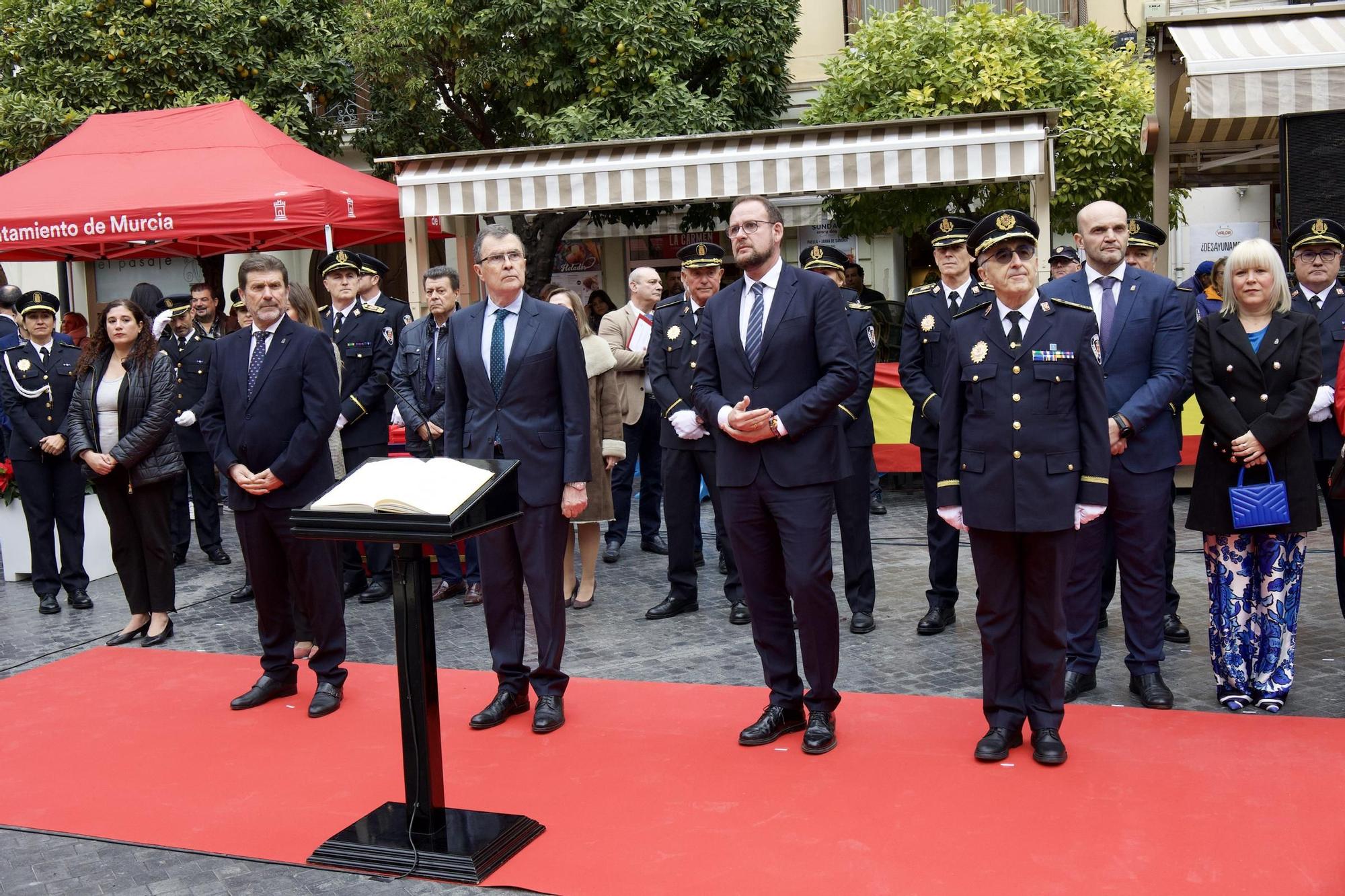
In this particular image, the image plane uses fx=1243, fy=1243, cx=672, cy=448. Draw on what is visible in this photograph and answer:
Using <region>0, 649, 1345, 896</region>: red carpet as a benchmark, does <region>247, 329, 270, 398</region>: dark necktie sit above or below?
above

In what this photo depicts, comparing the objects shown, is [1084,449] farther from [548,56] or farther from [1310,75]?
[548,56]

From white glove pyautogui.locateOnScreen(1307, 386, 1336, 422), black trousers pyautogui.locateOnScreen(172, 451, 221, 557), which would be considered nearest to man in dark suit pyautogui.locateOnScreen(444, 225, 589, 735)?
white glove pyautogui.locateOnScreen(1307, 386, 1336, 422)

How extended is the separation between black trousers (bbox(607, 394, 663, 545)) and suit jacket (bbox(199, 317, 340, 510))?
3365mm

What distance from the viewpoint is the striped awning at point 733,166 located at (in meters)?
9.84

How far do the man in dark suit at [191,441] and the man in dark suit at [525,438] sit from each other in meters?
4.52

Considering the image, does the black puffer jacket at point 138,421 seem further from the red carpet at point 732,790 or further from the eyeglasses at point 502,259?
the eyeglasses at point 502,259

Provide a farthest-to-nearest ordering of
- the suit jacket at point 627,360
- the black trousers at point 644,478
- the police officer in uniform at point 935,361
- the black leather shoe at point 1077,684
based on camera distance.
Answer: the black trousers at point 644,478, the suit jacket at point 627,360, the police officer in uniform at point 935,361, the black leather shoe at point 1077,684

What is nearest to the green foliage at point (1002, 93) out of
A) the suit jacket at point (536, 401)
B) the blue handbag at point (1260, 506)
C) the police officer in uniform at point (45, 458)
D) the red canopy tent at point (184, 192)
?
the red canopy tent at point (184, 192)

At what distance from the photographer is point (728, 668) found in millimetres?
6047

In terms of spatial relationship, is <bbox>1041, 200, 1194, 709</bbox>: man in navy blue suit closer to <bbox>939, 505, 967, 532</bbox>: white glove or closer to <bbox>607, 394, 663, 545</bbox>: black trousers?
<bbox>939, 505, 967, 532</bbox>: white glove

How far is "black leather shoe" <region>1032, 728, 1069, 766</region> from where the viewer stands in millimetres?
4496

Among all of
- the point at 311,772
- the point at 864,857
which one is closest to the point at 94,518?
the point at 311,772

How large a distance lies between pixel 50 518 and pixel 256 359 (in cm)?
352

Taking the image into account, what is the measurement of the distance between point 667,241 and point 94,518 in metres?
11.8
